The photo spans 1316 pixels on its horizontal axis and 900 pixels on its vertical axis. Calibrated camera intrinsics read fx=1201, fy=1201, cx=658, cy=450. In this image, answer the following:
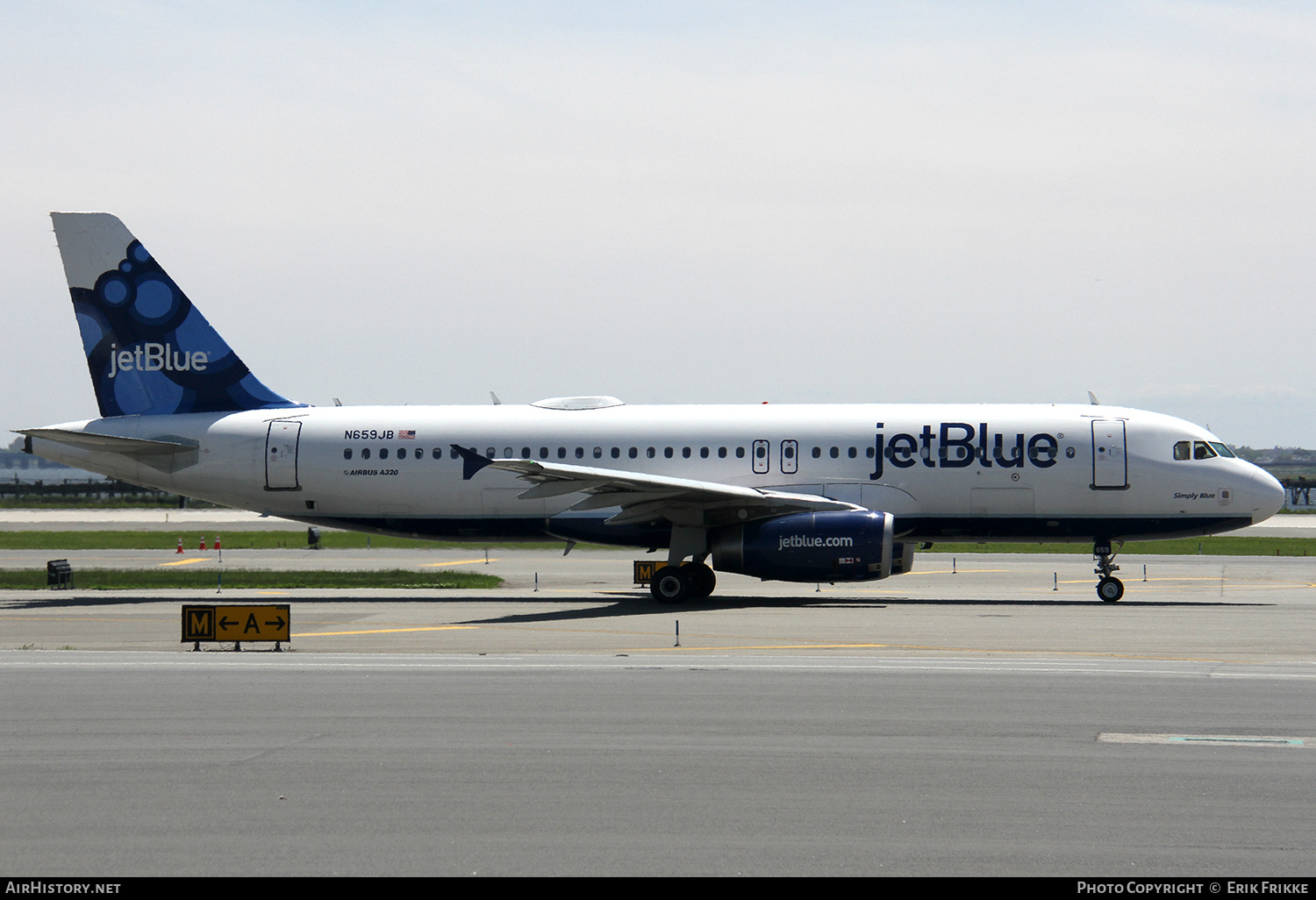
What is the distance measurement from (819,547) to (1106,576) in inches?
294

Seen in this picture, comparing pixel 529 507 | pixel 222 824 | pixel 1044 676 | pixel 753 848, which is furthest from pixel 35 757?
pixel 529 507

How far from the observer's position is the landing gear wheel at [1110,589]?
28203 mm

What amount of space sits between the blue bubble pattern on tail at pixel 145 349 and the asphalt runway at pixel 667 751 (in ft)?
34.3

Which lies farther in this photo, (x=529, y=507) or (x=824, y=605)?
(x=529, y=507)

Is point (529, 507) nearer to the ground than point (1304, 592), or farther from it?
farther from it

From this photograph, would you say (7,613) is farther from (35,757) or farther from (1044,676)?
(1044,676)

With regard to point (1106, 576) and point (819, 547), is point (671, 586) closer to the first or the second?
point (819, 547)

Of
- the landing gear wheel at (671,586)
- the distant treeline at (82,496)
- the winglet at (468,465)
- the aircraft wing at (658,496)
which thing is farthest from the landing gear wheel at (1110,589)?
the distant treeline at (82,496)

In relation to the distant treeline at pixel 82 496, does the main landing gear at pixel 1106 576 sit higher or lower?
higher

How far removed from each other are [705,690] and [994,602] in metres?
16.0

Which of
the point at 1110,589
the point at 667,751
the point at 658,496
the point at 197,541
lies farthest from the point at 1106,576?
the point at 197,541

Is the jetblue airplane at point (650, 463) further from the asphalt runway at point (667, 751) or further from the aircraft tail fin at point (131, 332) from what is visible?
the asphalt runway at point (667, 751)
